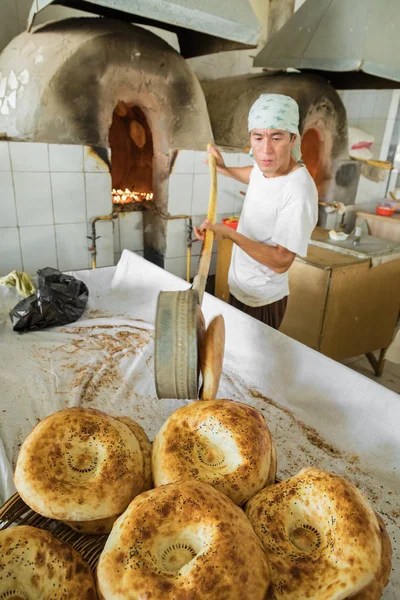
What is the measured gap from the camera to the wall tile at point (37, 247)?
3361 mm

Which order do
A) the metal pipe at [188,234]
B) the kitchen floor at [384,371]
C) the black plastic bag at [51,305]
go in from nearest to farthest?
the black plastic bag at [51,305] < the kitchen floor at [384,371] < the metal pipe at [188,234]

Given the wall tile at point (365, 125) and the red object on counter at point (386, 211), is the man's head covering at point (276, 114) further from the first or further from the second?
the wall tile at point (365, 125)

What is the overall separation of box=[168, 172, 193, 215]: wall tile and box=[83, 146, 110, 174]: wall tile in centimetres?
66

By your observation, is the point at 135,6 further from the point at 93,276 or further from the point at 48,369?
the point at 48,369

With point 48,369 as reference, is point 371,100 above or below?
above

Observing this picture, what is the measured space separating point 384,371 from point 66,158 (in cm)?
353

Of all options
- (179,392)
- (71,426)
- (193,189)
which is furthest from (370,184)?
(71,426)

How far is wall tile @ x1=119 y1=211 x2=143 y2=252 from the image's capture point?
159 inches

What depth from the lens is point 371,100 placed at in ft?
21.1

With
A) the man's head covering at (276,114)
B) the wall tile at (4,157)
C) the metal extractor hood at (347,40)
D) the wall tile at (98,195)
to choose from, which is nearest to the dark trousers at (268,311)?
the man's head covering at (276,114)

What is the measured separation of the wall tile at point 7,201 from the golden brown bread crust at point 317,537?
306cm

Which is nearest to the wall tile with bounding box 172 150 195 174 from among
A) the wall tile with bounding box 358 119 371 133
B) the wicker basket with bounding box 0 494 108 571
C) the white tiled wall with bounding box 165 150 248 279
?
the white tiled wall with bounding box 165 150 248 279

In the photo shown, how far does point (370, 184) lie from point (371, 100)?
1.98m

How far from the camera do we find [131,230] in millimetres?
4121
